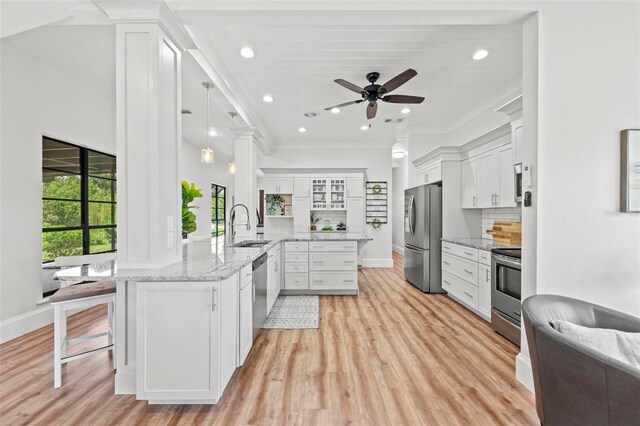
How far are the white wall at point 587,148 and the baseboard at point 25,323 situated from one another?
461cm

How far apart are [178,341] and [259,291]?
1.10 metres

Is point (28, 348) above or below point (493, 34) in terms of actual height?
below

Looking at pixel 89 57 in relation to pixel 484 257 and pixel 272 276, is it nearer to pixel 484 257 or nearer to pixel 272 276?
pixel 272 276

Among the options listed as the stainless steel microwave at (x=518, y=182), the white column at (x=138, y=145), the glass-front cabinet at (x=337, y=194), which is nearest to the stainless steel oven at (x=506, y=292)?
the stainless steel microwave at (x=518, y=182)

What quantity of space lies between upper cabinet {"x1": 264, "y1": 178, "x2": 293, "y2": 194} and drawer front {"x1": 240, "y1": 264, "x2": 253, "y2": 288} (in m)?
3.74

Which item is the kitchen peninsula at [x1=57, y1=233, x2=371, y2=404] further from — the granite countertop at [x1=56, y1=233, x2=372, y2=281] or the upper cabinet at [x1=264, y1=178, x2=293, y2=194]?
the upper cabinet at [x1=264, y1=178, x2=293, y2=194]

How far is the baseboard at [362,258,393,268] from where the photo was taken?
6406mm

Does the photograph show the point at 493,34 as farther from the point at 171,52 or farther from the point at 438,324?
the point at 438,324

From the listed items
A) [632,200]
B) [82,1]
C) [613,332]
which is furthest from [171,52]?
[632,200]

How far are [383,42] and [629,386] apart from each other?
2829mm

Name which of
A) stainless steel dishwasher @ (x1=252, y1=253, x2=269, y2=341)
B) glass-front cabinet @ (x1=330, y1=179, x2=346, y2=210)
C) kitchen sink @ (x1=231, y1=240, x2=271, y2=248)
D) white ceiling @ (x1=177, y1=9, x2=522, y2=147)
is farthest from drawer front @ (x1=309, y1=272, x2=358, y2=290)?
white ceiling @ (x1=177, y1=9, x2=522, y2=147)

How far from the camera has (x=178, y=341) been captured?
1.75 meters

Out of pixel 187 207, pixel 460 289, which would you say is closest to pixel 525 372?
pixel 460 289

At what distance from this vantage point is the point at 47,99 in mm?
3133
